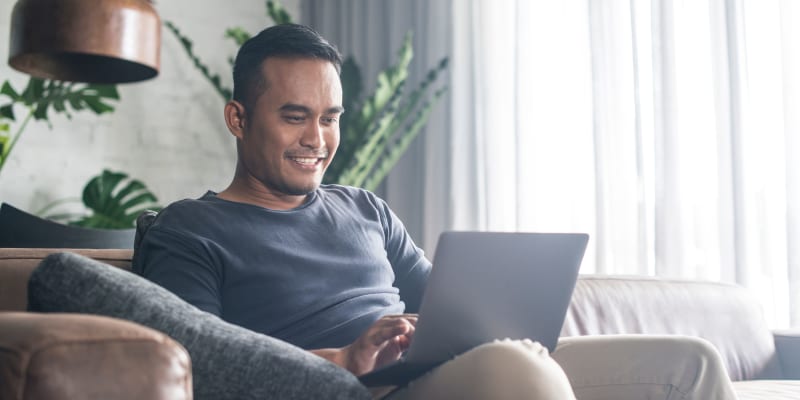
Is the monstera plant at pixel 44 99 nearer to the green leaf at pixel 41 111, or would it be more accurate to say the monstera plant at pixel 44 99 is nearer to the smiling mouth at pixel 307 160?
the green leaf at pixel 41 111

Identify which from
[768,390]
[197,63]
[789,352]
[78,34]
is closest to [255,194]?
[78,34]

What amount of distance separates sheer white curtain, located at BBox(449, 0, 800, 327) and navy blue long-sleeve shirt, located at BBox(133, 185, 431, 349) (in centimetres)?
142

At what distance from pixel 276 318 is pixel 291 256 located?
11 cm

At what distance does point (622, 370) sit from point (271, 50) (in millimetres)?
818

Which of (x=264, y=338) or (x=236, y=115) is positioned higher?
(x=236, y=115)

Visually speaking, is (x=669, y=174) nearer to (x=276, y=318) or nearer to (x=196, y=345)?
(x=276, y=318)

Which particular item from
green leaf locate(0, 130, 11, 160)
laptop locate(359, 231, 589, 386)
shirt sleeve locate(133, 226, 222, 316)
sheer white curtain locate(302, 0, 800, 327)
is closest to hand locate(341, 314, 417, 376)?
laptop locate(359, 231, 589, 386)

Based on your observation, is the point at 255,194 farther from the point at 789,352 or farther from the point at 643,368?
the point at 789,352

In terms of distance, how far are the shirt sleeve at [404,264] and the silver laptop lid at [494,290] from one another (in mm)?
537

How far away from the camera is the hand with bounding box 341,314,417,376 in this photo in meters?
1.23

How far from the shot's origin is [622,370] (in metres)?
1.26

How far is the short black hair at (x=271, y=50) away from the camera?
62.9 inches

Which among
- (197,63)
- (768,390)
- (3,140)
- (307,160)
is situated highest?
(197,63)

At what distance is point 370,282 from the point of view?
157 centimetres
